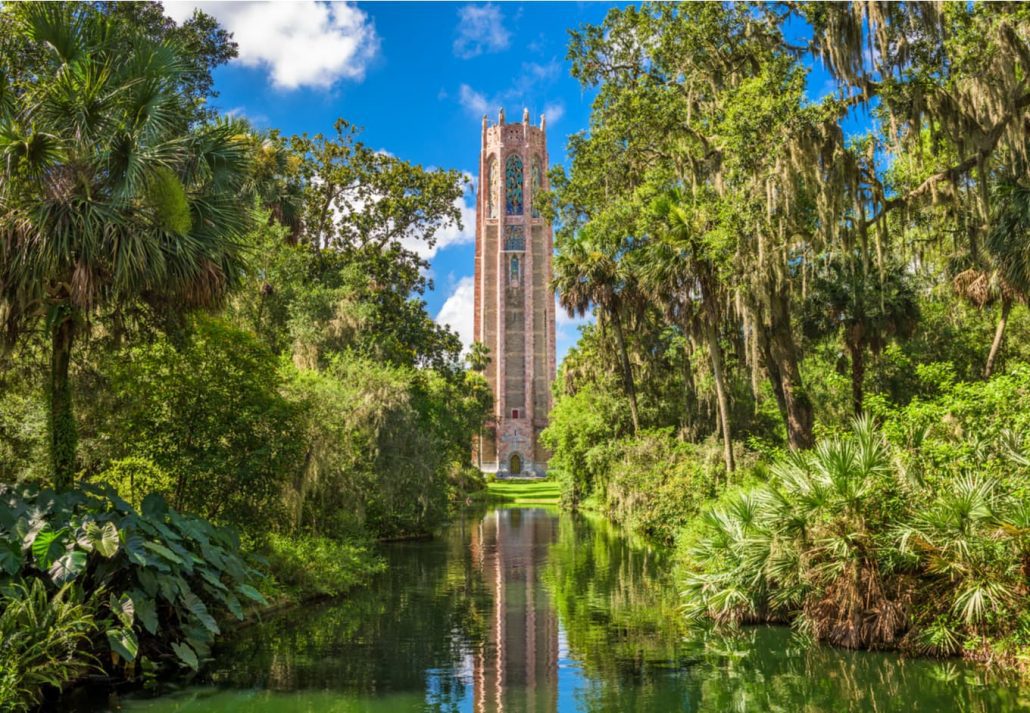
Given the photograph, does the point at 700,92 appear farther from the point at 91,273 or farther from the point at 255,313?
the point at 91,273

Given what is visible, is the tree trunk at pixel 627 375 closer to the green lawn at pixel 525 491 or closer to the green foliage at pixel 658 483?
the green foliage at pixel 658 483

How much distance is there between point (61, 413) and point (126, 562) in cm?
264

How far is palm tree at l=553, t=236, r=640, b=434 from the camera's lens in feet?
109

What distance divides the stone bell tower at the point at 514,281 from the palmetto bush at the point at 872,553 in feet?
256

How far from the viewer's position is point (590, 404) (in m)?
38.4

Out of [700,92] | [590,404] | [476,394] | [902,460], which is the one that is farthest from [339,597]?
[476,394]

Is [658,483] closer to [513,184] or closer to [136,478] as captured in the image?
[136,478]

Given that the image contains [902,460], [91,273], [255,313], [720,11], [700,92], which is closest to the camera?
[91,273]

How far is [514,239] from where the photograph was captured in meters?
95.1

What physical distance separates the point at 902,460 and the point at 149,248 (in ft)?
33.8

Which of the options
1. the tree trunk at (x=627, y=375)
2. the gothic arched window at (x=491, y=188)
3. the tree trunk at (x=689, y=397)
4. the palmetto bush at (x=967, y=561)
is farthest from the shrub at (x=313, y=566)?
the gothic arched window at (x=491, y=188)

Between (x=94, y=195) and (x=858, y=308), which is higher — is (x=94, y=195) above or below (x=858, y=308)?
below

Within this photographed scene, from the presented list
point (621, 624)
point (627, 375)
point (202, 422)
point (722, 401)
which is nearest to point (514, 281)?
point (627, 375)

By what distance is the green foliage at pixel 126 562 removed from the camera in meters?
9.16
